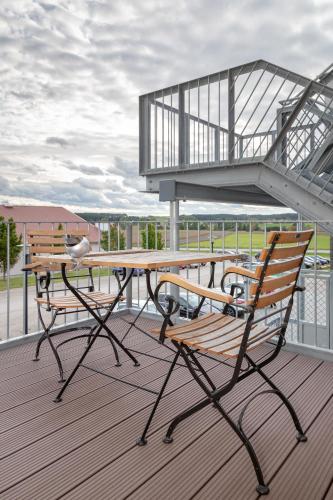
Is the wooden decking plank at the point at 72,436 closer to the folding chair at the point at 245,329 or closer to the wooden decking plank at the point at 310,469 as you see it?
the folding chair at the point at 245,329

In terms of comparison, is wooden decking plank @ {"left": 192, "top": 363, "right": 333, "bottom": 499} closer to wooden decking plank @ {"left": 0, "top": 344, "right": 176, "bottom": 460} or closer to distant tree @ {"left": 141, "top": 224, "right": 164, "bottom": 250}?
wooden decking plank @ {"left": 0, "top": 344, "right": 176, "bottom": 460}

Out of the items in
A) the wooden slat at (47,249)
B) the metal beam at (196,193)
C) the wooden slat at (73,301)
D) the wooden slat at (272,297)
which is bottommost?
the wooden slat at (73,301)

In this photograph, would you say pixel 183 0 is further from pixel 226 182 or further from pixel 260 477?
pixel 260 477

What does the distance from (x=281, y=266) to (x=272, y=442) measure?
85 centimetres

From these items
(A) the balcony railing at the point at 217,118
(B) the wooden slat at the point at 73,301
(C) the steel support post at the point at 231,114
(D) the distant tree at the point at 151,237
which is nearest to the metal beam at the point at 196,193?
(A) the balcony railing at the point at 217,118

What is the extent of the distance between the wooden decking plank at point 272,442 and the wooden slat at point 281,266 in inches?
32.2

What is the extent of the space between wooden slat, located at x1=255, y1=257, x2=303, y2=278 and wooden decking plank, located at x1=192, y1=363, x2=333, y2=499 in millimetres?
818

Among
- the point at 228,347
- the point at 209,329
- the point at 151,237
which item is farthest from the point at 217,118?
the point at 228,347

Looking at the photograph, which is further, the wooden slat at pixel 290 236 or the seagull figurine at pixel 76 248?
the seagull figurine at pixel 76 248

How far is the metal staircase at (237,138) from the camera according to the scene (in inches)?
174

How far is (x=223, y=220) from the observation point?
330 centimetres

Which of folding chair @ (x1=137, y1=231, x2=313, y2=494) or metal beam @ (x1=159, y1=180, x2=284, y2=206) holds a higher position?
metal beam @ (x1=159, y1=180, x2=284, y2=206)

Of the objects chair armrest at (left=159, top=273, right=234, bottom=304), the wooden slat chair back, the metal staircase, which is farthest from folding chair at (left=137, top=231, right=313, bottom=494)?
the metal staircase

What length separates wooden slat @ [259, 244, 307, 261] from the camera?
58.6 inches
